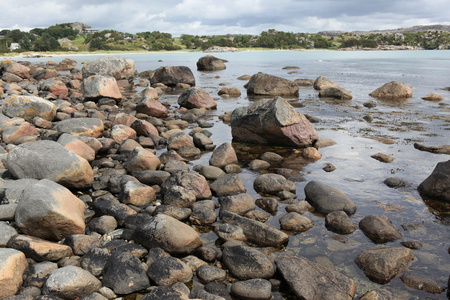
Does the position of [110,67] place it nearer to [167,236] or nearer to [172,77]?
[172,77]

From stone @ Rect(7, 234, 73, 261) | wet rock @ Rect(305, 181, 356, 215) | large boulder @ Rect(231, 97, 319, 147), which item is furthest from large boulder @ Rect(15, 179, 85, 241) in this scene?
large boulder @ Rect(231, 97, 319, 147)

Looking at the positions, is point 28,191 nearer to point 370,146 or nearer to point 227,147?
point 227,147

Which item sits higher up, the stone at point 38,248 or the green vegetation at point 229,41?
the green vegetation at point 229,41

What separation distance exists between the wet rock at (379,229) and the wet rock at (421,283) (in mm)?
1218

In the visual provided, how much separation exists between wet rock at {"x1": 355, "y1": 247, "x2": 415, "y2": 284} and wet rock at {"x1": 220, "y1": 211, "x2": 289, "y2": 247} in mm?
1445

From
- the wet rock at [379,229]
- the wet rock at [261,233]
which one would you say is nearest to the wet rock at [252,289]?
the wet rock at [261,233]

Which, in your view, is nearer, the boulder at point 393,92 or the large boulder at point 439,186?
the large boulder at point 439,186

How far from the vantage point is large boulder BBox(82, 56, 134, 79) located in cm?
3309

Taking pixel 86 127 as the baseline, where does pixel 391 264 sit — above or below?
below

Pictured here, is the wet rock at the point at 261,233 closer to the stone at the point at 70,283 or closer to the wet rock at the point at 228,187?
the wet rock at the point at 228,187

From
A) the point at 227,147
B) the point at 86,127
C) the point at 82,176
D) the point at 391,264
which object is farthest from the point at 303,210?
the point at 86,127

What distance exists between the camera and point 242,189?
368 inches

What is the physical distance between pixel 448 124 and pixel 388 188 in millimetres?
10549

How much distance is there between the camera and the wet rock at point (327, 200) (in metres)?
8.25
